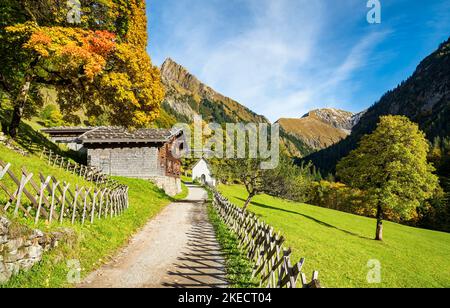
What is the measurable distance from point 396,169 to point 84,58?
3161 cm

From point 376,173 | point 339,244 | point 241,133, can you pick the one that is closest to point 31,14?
point 241,133

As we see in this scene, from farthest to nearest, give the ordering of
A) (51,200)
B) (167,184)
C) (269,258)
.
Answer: (167,184)
(51,200)
(269,258)

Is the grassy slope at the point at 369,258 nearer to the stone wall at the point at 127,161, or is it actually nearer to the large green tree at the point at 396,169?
the large green tree at the point at 396,169

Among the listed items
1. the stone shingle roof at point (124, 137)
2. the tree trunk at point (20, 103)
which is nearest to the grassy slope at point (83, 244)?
the tree trunk at point (20, 103)

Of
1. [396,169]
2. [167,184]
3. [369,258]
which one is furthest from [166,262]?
[396,169]

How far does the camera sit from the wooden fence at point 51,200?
33.3ft

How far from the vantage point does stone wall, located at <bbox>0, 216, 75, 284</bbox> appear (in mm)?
7662

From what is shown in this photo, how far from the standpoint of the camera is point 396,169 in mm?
30859

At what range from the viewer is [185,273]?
35.8 ft

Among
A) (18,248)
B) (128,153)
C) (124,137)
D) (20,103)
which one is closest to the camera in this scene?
(18,248)

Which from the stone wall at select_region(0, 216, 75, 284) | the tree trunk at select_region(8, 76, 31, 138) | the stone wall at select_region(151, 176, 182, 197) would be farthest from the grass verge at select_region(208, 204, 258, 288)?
the stone wall at select_region(151, 176, 182, 197)

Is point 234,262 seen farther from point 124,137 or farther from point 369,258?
point 124,137

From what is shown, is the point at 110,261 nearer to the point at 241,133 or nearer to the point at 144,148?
the point at 241,133
